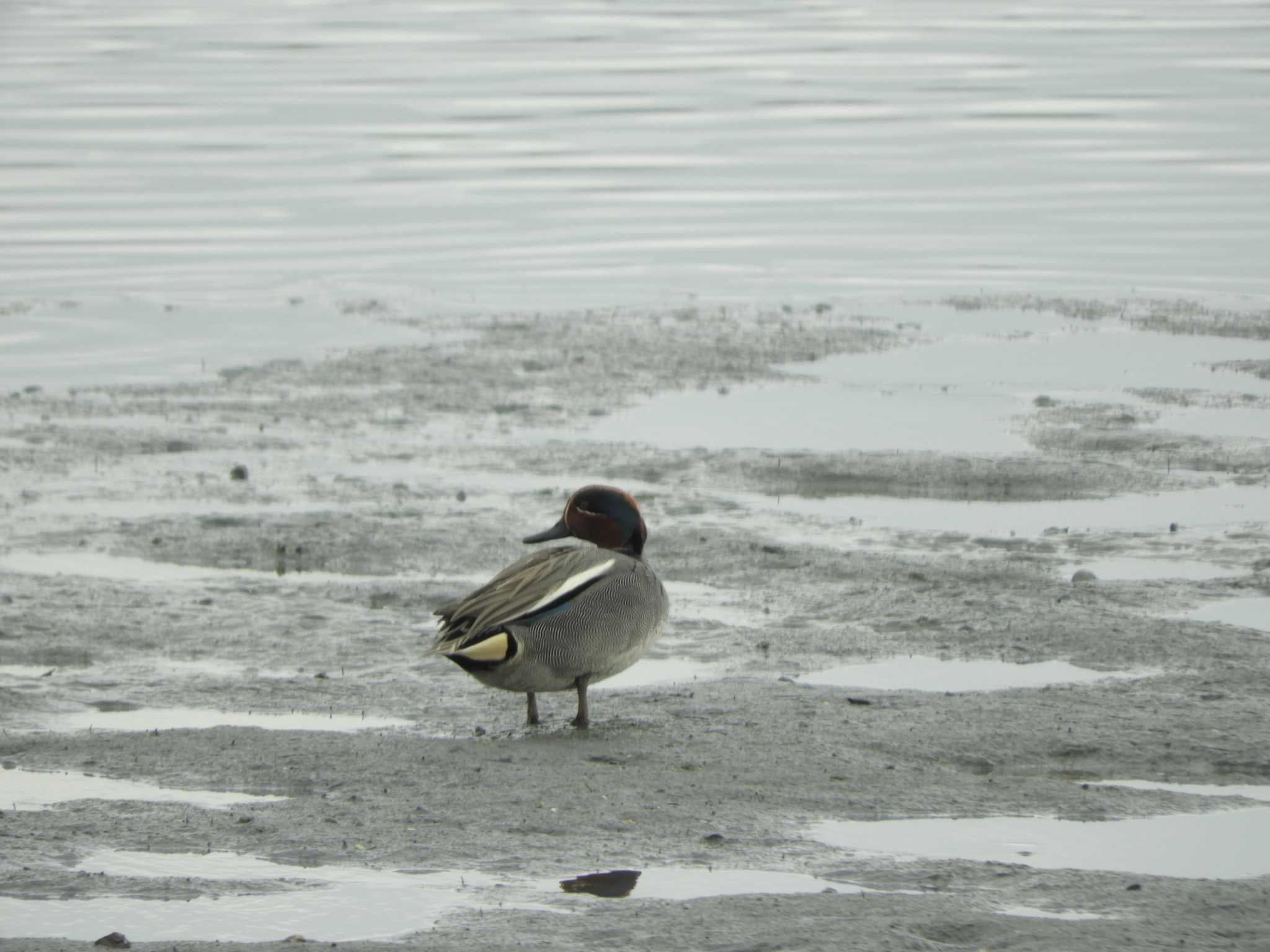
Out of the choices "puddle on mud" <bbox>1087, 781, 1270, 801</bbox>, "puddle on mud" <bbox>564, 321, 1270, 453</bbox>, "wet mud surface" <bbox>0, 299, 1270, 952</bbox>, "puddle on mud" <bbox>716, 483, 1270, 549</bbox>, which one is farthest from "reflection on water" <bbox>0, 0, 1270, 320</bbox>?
"puddle on mud" <bbox>1087, 781, 1270, 801</bbox>

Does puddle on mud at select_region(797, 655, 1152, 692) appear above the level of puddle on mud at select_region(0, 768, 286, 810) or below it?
below

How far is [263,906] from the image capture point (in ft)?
16.2

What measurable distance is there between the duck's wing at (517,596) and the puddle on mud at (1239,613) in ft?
8.12

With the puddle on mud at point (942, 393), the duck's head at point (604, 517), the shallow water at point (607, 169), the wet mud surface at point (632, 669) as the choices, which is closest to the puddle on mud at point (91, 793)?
the wet mud surface at point (632, 669)

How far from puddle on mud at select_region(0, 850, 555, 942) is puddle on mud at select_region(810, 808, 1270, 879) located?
1080 mm

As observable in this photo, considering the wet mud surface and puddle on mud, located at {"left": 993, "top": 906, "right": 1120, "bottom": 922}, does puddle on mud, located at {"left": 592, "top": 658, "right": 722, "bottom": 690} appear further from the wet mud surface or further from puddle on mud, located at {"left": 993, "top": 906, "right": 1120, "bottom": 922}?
puddle on mud, located at {"left": 993, "top": 906, "right": 1120, "bottom": 922}

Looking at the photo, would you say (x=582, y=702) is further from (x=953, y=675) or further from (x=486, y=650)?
(x=953, y=675)

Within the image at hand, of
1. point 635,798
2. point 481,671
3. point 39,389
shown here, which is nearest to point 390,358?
point 39,389

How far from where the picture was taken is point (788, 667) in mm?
7352

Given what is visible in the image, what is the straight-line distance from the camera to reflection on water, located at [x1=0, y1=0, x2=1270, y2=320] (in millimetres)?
16156

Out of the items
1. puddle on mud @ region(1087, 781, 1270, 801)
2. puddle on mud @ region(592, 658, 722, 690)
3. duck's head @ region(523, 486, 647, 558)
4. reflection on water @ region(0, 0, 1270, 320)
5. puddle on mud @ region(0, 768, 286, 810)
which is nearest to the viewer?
puddle on mud @ region(0, 768, 286, 810)

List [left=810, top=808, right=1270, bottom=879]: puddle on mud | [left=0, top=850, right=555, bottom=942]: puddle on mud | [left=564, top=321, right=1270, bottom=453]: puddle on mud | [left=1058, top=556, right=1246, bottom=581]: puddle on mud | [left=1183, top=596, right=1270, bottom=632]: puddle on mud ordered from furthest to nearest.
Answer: [left=564, top=321, right=1270, bottom=453]: puddle on mud → [left=1058, top=556, right=1246, bottom=581]: puddle on mud → [left=1183, top=596, right=1270, bottom=632]: puddle on mud → [left=810, top=808, right=1270, bottom=879]: puddle on mud → [left=0, top=850, right=555, bottom=942]: puddle on mud

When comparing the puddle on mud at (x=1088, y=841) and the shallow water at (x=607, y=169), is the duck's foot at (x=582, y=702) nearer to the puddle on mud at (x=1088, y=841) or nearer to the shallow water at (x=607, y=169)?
the puddle on mud at (x=1088, y=841)

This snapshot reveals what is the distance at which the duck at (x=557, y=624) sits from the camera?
645 cm
